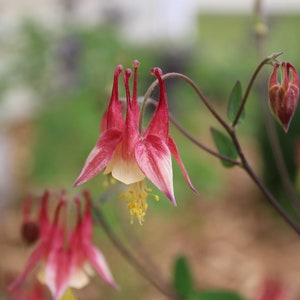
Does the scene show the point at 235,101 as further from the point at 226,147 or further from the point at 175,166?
the point at 175,166

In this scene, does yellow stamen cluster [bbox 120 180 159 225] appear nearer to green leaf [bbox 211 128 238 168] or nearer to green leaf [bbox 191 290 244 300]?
green leaf [bbox 211 128 238 168]

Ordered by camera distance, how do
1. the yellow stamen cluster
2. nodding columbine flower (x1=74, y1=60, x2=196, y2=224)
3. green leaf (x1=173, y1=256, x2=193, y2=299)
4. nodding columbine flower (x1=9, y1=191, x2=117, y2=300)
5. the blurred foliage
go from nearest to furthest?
nodding columbine flower (x1=74, y1=60, x2=196, y2=224) < the yellow stamen cluster < nodding columbine flower (x1=9, y1=191, x2=117, y2=300) < green leaf (x1=173, y1=256, x2=193, y2=299) < the blurred foliage

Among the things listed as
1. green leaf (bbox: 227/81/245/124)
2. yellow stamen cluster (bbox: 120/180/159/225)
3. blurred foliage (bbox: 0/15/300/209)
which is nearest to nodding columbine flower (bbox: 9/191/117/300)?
yellow stamen cluster (bbox: 120/180/159/225)

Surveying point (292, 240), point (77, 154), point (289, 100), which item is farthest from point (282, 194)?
point (289, 100)

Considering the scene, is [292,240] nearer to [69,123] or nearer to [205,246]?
[205,246]

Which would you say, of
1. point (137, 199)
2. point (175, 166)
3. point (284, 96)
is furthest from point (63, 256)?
point (175, 166)
